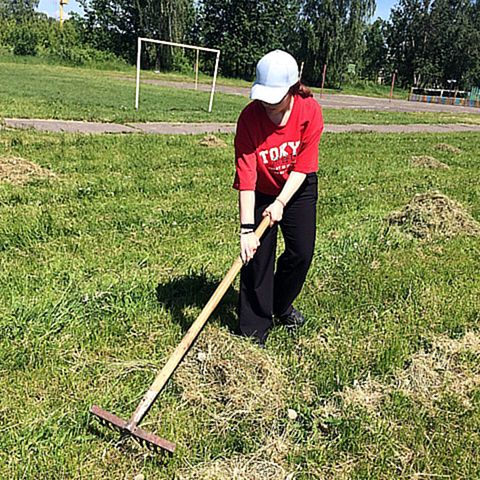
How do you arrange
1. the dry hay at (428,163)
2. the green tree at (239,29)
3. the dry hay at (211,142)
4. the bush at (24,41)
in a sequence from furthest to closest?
the green tree at (239,29) → the bush at (24,41) → the dry hay at (211,142) → the dry hay at (428,163)

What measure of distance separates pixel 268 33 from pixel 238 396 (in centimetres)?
4875

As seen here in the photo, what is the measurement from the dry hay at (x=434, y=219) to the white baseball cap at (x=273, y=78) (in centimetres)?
348

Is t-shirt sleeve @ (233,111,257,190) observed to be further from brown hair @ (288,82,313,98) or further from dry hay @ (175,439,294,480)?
dry hay @ (175,439,294,480)

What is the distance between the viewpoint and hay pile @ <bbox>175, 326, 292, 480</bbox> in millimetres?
2521

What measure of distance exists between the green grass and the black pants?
0.24 m

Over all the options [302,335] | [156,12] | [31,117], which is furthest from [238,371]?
[156,12]

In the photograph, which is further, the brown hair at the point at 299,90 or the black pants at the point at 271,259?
the black pants at the point at 271,259

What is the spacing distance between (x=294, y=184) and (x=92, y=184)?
4.08m

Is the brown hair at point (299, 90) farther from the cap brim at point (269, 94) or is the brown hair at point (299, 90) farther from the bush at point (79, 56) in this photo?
the bush at point (79, 56)

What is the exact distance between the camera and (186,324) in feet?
11.9

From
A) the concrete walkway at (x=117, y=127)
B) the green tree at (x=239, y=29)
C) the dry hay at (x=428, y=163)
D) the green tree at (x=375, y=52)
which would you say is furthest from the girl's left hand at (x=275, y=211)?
the green tree at (x=375, y=52)

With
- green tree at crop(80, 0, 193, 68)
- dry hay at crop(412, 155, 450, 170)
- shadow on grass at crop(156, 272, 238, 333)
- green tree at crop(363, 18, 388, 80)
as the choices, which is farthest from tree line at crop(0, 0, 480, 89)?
shadow on grass at crop(156, 272, 238, 333)

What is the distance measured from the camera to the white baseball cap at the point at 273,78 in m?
2.74

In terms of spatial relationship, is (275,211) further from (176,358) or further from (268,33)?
(268,33)
